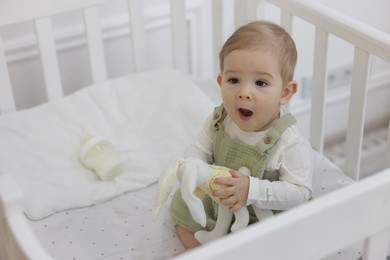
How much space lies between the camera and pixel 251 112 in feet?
3.45

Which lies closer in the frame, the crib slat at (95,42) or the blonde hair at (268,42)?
the blonde hair at (268,42)

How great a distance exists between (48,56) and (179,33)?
0.33 m

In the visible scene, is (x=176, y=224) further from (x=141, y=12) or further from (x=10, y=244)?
(x=141, y=12)

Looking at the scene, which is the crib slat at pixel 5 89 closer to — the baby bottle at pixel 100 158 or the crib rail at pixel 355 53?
the baby bottle at pixel 100 158

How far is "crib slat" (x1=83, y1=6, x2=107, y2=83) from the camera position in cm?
147

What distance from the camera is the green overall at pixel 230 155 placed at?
1.07 metres

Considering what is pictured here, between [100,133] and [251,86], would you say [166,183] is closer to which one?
[251,86]

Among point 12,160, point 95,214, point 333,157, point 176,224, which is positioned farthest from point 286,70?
point 333,157

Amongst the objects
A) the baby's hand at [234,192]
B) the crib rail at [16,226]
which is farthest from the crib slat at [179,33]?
the crib rail at [16,226]

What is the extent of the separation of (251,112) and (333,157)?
43.8 inches

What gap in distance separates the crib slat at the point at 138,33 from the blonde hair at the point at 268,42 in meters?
0.51

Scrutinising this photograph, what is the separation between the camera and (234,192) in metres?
1.03

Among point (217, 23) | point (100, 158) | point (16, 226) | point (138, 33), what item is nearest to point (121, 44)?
point (138, 33)

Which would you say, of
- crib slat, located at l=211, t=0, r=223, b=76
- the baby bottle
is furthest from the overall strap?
crib slat, located at l=211, t=0, r=223, b=76
